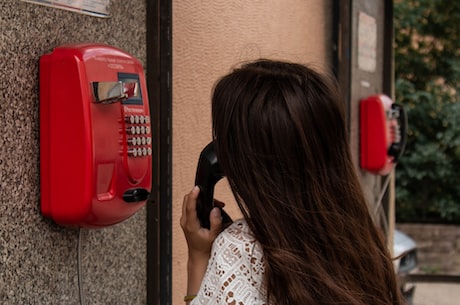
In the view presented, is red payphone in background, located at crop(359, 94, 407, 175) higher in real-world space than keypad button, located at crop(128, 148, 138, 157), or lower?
lower

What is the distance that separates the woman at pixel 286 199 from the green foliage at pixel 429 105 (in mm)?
Result: 7320

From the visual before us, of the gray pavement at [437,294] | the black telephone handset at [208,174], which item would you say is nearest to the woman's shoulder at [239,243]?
the black telephone handset at [208,174]

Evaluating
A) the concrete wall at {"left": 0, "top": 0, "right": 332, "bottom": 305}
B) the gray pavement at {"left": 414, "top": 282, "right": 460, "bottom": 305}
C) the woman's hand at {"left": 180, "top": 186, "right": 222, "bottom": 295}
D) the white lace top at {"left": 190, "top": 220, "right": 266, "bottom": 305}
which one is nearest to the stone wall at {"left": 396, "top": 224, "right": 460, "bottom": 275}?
the gray pavement at {"left": 414, "top": 282, "right": 460, "bottom": 305}

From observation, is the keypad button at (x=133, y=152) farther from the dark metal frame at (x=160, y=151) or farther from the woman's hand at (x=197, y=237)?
the dark metal frame at (x=160, y=151)

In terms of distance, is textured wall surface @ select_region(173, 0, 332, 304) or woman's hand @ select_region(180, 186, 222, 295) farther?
textured wall surface @ select_region(173, 0, 332, 304)

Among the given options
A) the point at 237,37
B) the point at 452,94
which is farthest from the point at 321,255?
the point at 452,94

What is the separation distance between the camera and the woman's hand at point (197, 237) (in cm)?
149

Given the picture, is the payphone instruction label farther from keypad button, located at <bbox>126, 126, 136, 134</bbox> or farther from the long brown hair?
the long brown hair

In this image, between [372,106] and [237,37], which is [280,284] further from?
[372,106]

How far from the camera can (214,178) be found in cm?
161

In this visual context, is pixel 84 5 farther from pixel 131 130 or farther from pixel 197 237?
pixel 197 237

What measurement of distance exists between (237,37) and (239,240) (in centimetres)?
147

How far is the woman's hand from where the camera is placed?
1.49 metres

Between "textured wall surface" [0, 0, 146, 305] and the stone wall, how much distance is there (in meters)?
6.80
